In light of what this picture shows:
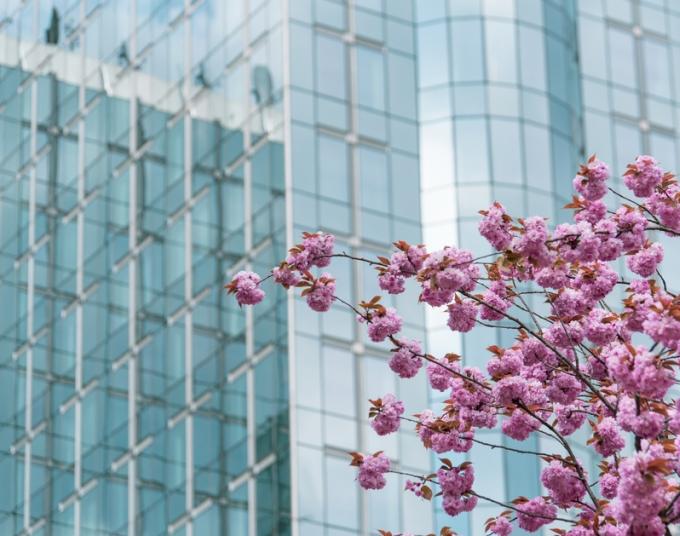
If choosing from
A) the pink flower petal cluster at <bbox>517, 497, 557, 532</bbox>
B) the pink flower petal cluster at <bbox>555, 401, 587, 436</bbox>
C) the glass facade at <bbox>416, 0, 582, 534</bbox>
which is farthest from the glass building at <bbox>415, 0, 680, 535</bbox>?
the pink flower petal cluster at <bbox>517, 497, 557, 532</bbox>

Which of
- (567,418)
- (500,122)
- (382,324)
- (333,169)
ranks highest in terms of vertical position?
(500,122)

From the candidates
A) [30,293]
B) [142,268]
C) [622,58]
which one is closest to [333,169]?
[142,268]

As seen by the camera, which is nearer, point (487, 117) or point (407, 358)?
point (407, 358)

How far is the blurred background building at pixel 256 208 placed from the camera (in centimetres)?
6175

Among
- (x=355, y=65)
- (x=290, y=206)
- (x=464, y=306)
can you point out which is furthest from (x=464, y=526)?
(x=464, y=306)

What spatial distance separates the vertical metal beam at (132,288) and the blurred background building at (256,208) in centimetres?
10

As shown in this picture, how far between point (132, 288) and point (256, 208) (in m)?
8.72

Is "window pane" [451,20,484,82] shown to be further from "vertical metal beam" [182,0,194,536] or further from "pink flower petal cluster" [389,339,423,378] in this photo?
"pink flower petal cluster" [389,339,423,378]

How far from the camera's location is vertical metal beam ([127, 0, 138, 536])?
67.6 metres

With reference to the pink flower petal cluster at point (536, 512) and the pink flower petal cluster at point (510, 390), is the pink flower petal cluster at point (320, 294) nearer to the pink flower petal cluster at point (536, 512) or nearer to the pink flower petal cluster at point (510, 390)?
the pink flower petal cluster at point (510, 390)

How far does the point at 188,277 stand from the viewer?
66875 millimetres

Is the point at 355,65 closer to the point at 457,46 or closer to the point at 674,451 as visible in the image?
the point at 457,46

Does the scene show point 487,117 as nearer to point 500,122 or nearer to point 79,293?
point 500,122

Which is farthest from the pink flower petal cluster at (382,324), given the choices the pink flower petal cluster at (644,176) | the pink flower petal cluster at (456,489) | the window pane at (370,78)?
the window pane at (370,78)
